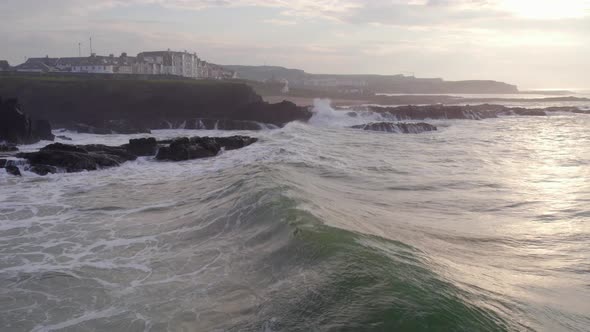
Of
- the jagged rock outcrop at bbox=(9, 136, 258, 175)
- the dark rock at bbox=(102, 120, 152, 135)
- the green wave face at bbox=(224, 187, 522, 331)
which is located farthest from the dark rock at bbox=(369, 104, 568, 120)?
the green wave face at bbox=(224, 187, 522, 331)

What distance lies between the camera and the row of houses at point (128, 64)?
78562 mm

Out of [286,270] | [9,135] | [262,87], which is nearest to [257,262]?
[286,270]

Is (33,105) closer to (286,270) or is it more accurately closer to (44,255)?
(44,255)

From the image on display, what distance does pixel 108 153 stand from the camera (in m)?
22.5

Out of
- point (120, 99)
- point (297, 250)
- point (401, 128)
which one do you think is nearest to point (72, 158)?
point (297, 250)

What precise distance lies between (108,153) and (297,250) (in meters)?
16.5

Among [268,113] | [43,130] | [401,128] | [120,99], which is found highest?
[120,99]

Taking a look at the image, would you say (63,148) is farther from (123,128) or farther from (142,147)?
(123,128)

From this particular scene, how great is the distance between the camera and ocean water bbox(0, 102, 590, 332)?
6.23 m

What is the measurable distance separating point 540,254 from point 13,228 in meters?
11.0

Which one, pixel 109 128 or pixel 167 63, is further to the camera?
pixel 167 63

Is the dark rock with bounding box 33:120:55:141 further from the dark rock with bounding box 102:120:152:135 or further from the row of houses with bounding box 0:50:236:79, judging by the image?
the row of houses with bounding box 0:50:236:79

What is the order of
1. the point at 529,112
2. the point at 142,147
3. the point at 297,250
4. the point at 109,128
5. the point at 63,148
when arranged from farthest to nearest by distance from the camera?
the point at 529,112, the point at 109,128, the point at 142,147, the point at 63,148, the point at 297,250

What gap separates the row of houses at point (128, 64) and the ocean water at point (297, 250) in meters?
65.7
